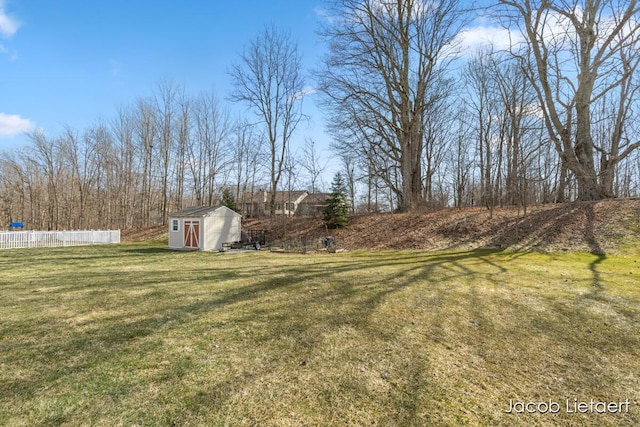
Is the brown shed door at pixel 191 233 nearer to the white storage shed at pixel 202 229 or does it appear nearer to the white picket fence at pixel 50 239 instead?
the white storage shed at pixel 202 229

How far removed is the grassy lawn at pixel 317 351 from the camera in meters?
2.70

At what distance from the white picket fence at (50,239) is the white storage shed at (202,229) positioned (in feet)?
22.5

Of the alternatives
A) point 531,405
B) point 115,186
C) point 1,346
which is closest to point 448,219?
point 531,405

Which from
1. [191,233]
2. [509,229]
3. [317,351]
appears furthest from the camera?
[191,233]

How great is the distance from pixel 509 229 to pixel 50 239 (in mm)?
25344

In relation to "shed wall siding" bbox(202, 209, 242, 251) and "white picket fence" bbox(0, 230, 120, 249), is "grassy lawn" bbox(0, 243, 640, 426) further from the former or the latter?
"white picket fence" bbox(0, 230, 120, 249)

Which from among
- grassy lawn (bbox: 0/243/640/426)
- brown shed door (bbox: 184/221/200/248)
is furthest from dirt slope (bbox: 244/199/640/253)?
brown shed door (bbox: 184/221/200/248)

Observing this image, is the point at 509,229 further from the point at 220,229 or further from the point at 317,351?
the point at 220,229

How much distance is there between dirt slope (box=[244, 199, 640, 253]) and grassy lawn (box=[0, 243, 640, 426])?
541cm

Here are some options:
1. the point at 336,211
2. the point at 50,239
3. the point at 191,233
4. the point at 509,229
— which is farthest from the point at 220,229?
the point at 509,229


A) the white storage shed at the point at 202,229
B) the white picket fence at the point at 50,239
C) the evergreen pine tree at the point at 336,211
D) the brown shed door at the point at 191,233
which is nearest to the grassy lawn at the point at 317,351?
the white storage shed at the point at 202,229

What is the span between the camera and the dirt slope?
11773 mm

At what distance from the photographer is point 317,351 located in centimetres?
381

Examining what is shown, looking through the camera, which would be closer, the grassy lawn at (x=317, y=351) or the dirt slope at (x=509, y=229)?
the grassy lawn at (x=317, y=351)
